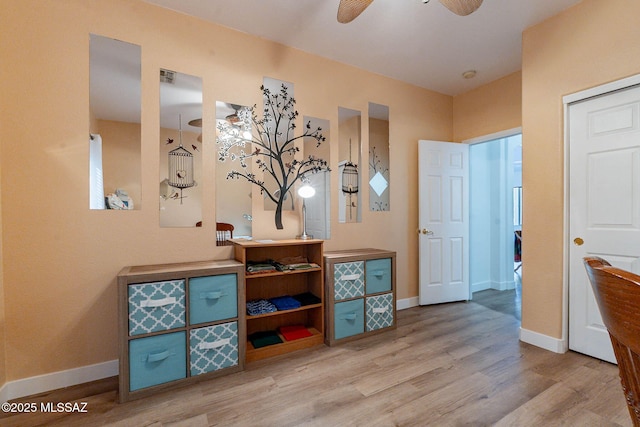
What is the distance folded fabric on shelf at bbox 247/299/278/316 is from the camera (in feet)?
7.45

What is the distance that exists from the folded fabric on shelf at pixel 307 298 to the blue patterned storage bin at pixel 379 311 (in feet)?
1.64

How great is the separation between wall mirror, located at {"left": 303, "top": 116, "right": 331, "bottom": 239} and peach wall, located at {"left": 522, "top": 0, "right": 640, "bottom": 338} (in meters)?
1.81

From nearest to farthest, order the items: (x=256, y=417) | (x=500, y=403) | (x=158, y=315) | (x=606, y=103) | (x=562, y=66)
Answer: (x=256, y=417) < (x=500, y=403) < (x=158, y=315) < (x=606, y=103) < (x=562, y=66)

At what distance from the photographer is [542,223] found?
8.01 ft

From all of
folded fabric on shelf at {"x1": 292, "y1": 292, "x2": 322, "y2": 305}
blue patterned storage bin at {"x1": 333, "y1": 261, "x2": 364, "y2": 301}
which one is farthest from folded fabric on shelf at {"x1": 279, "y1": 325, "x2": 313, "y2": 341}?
blue patterned storage bin at {"x1": 333, "y1": 261, "x2": 364, "y2": 301}

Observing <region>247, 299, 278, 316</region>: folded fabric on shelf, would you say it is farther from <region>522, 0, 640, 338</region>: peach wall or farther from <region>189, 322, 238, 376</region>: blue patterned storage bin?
<region>522, 0, 640, 338</region>: peach wall

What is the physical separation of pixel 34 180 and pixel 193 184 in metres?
0.95

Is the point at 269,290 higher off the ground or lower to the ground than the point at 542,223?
lower

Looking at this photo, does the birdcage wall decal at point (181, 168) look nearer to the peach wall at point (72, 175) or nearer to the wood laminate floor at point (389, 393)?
the peach wall at point (72, 175)

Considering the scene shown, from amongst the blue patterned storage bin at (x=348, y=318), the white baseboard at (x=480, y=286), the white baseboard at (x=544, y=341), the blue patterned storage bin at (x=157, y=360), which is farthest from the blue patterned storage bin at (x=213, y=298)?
the white baseboard at (x=480, y=286)

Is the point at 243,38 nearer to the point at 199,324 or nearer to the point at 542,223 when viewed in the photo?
the point at 199,324

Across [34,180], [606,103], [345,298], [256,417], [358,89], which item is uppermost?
[358,89]

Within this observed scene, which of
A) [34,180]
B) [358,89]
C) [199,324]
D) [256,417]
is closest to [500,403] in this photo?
[256,417]

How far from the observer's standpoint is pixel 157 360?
1814mm
